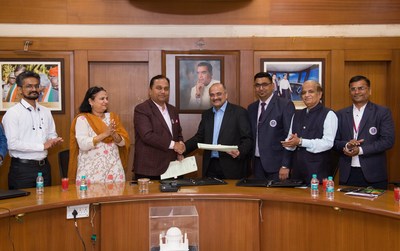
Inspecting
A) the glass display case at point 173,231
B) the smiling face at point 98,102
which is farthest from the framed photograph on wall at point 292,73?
the glass display case at point 173,231

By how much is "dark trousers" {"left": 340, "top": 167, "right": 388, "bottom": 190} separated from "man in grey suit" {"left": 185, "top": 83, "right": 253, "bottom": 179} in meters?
0.91

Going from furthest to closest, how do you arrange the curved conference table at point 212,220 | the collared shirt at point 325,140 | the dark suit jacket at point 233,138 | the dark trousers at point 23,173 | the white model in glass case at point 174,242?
the dark suit jacket at point 233,138, the dark trousers at point 23,173, the collared shirt at point 325,140, the curved conference table at point 212,220, the white model in glass case at point 174,242

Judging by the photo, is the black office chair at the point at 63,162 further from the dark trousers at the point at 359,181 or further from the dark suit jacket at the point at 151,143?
the dark trousers at the point at 359,181

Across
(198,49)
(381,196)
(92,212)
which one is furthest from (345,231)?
(198,49)

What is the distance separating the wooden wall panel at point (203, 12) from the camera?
4.29 metres

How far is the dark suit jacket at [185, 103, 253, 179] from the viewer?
3537mm

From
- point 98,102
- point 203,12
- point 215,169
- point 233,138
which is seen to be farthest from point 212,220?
point 203,12

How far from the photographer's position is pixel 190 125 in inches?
178

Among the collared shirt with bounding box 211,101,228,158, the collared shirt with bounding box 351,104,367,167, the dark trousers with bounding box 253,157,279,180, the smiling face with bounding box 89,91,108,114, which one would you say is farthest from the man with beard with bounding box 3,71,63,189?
the collared shirt with bounding box 351,104,367,167

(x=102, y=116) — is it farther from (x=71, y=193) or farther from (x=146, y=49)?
(x=146, y=49)

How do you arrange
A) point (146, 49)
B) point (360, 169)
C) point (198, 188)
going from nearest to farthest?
point (198, 188)
point (360, 169)
point (146, 49)

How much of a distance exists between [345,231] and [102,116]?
7.21 ft

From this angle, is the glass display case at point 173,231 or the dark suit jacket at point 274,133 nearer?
the glass display case at point 173,231

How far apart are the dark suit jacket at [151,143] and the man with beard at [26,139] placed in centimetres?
70
